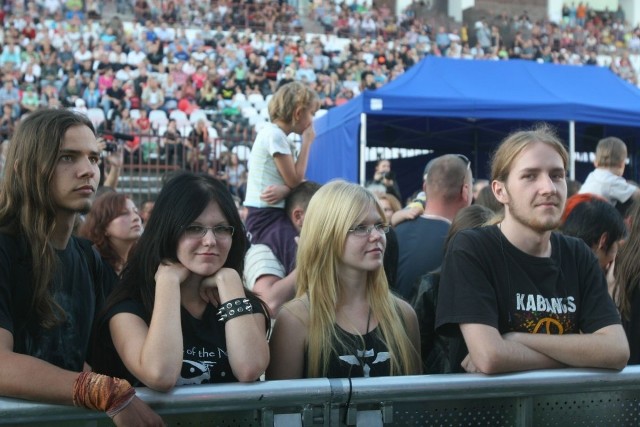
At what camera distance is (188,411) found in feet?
6.31

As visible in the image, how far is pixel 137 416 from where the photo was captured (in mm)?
1845

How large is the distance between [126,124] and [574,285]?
1280cm

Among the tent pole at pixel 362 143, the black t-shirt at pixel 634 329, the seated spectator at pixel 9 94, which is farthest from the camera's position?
the seated spectator at pixel 9 94

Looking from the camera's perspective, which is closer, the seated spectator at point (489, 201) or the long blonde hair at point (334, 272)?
the long blonde hair at point (334, 272)

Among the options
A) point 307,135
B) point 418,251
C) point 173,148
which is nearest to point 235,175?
point 173,148

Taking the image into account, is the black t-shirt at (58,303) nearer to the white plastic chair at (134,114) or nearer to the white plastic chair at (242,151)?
the white plastic chair at (242,151)

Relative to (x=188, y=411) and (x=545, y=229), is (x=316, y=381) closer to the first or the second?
(x=188, y=411)

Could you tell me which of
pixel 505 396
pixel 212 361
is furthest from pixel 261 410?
pixel 505 396

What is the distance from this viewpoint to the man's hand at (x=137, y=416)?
6.02 ft

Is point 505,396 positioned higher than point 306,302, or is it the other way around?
point 306,302

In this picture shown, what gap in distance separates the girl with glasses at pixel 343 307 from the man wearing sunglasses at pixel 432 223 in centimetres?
117

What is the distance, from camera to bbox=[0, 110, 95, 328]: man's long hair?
2215mm

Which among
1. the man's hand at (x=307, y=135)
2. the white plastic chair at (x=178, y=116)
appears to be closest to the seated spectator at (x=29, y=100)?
the white plastic chair at (x=178, y=116)

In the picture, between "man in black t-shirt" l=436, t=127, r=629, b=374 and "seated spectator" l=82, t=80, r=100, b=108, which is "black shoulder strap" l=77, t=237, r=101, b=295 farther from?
"seated spectator" l=82, t=80, r=100, b=108
